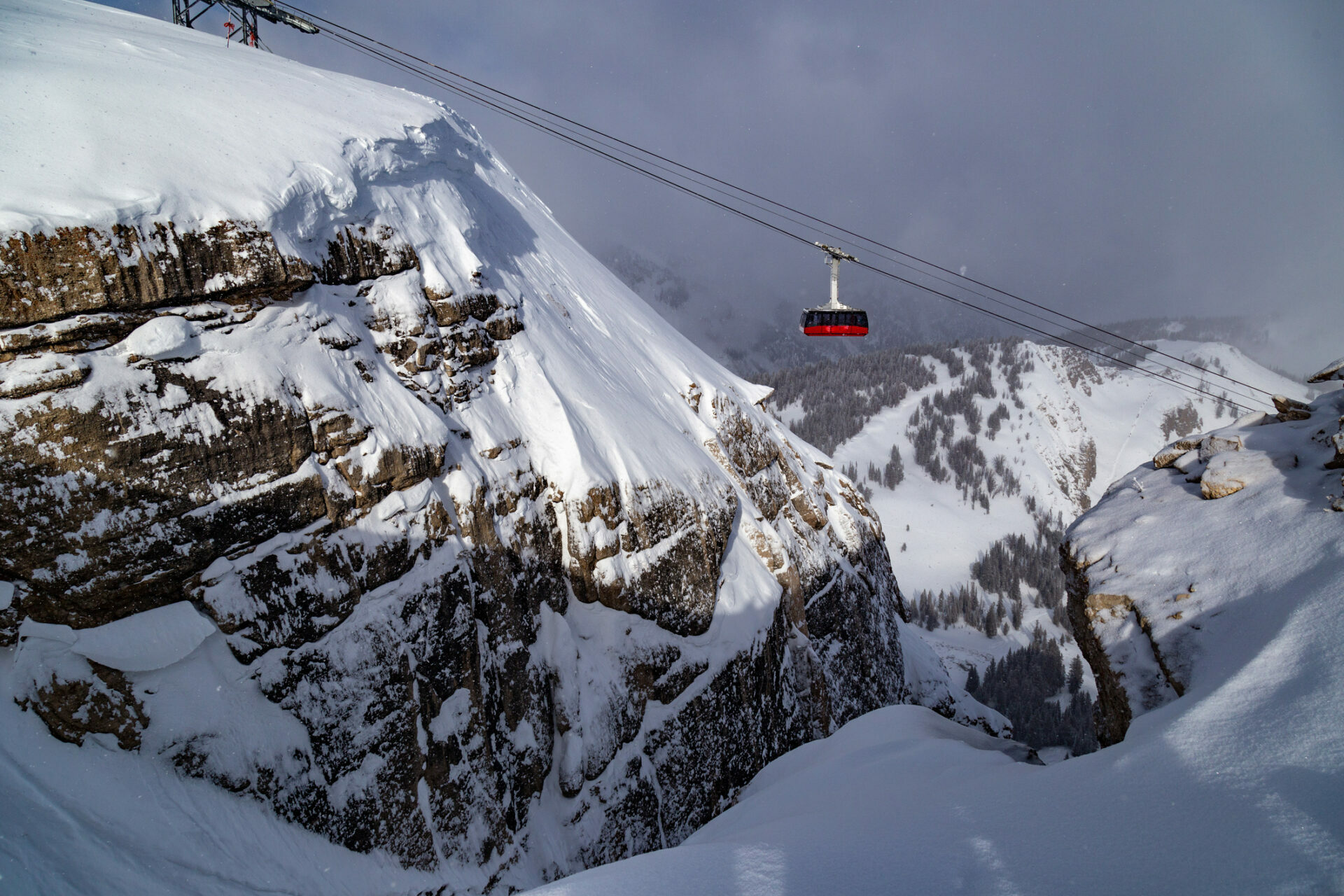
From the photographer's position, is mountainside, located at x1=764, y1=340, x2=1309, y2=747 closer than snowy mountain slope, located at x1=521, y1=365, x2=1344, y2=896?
No

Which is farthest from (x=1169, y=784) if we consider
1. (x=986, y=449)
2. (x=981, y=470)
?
(x=986, y=449)

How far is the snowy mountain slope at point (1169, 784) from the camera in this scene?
11.4 ft

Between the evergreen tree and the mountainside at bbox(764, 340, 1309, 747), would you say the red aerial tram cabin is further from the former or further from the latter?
the evergreen tree

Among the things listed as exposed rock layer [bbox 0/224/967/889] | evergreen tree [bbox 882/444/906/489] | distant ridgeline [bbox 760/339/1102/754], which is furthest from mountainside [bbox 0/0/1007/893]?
evergreen tree [bbox 882/444/906/489]

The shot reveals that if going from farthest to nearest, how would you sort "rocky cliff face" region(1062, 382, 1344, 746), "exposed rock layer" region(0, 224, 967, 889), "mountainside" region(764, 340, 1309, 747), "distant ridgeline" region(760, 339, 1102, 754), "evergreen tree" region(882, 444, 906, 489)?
"evergreen tree" region(882, 444, 906, 489), "mountainside" region(764, 340, 1309, 747), "distant ridgeline" region(760, 339, 1102, 754), "exposed rock layer" region(0, 224, 967, 889), "rocky cliff face" region(1062, 382, 1344, 746)

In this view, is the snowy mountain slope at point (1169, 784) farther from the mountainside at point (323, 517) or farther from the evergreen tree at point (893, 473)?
the evergreen tree at point (893, 473)

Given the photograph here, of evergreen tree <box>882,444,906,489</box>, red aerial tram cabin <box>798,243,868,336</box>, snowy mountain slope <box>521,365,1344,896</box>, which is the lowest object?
snowy mountain slope <box>521,365,1344,896</box>

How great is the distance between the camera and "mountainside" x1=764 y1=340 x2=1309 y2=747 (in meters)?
77.7

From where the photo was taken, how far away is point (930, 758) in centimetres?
698

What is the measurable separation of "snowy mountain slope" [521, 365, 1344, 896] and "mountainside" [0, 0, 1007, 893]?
463cm

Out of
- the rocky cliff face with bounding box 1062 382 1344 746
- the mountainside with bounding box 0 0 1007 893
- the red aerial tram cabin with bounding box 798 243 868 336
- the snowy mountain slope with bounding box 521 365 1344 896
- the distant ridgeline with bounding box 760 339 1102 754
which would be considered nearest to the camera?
the snowy mountain slope with bounding box 521 365 1344 896

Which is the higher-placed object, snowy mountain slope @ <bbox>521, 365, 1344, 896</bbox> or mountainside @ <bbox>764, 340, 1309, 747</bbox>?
mountainside @ <bbox>764, 340, 1309, 747</bbox>

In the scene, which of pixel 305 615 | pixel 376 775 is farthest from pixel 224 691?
pixel 376 775

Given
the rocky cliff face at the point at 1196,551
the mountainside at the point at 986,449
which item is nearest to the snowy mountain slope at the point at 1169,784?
the rocky cliff face at the point at 1196,551
